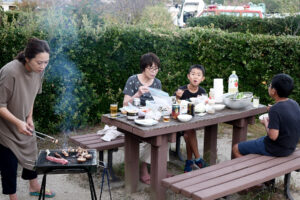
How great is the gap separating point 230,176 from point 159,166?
682 millimetres

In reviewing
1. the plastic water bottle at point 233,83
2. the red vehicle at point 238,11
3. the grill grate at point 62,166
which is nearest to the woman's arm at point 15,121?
the grill grate at point 62,166

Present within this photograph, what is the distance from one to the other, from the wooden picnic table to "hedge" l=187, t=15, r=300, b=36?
959 cm

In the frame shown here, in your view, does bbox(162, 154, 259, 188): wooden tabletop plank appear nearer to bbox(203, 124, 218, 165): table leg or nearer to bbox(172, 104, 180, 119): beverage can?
bbox(172, 104, 180, 119): beverage can

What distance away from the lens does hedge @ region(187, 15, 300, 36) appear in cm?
1323

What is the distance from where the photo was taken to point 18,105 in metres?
3.27

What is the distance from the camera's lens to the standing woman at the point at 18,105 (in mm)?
3127

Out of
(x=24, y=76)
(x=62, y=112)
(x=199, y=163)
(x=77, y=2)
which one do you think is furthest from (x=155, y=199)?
(x=77, y=2)

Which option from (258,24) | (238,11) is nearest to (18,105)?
(258,24)

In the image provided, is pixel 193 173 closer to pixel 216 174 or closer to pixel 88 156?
pixel 216 174

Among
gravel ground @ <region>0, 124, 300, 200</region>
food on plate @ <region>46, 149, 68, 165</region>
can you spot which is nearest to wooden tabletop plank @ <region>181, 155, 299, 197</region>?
gravel ground @ <region>0, 124, 300, 200</region>

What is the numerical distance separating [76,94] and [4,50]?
1.27 meters

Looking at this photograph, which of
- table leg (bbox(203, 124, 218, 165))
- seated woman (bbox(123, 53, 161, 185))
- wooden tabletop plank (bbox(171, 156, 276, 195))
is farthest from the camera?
table leg (bbox(203, 124, 218, 165))

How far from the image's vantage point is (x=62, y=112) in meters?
5.73

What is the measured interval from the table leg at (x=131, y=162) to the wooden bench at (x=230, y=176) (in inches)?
33.7
